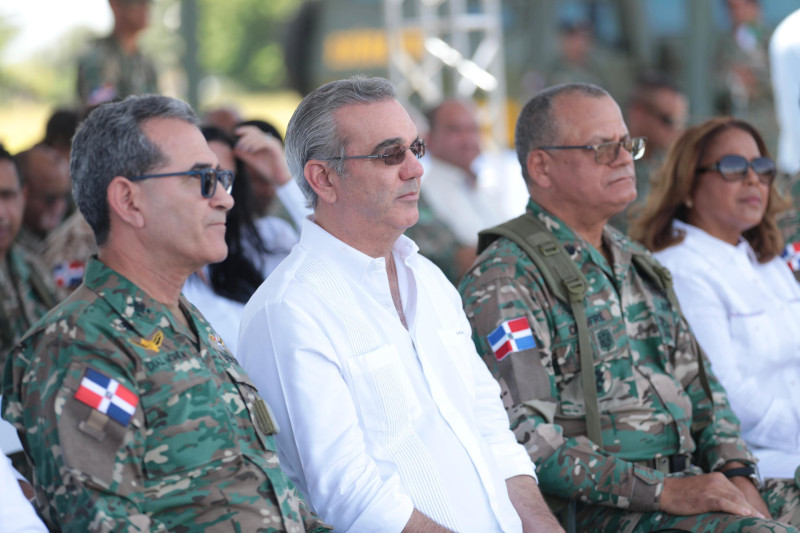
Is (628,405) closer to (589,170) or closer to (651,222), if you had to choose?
(589,170)

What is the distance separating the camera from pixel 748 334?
3604 mm

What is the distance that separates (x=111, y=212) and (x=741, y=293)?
2428mm

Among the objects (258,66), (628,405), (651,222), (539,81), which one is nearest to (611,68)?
(539,81)

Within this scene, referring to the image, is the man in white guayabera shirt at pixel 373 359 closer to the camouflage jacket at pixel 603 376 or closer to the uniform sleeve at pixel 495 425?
the uniform sleeve at pixel 495 425

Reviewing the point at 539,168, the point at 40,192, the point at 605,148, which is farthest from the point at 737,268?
the point at 40,192

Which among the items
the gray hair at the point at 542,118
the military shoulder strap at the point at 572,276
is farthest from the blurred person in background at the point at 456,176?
the military shoulder strap at the point at 572,276

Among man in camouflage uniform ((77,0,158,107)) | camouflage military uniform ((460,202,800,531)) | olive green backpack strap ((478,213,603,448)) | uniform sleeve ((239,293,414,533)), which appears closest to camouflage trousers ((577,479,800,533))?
camouflage military uniform ((460,202,800,531))

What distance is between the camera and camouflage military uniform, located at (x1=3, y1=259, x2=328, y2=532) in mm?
1912

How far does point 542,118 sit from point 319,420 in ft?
5.05

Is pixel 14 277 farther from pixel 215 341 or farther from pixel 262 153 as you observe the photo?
pixel 215 341

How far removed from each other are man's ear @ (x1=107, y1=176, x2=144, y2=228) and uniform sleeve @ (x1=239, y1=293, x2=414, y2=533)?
414 millimetres

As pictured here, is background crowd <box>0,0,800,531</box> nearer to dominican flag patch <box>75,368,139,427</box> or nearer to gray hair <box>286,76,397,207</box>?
gray hair <box>286,76,397,207</box>

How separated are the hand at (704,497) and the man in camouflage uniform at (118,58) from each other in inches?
179

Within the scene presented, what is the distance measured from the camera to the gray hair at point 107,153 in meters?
2.18
